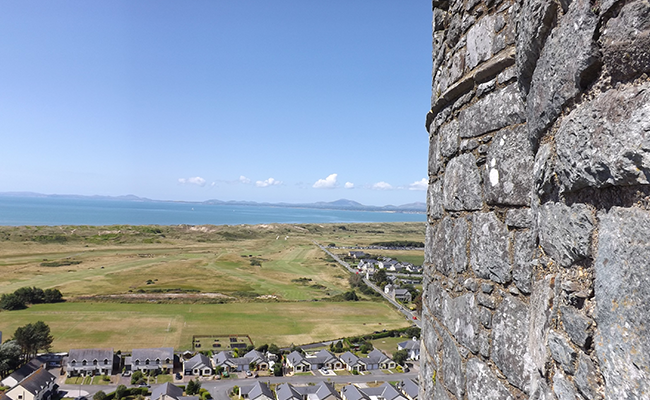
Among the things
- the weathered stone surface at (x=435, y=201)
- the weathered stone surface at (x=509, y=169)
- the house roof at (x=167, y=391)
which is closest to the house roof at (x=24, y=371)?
the house roof at (x=167, y=391)

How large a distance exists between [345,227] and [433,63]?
560 feet

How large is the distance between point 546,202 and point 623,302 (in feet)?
1.92

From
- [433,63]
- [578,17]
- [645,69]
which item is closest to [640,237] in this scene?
[645,69]

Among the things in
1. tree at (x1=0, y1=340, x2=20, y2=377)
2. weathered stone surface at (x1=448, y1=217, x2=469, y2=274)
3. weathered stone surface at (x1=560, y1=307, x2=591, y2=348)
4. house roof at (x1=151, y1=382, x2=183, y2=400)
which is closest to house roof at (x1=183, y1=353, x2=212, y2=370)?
house roof at (x1=151, y1=382, x2=183, y2=400)

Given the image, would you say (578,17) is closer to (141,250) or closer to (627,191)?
(627,191)

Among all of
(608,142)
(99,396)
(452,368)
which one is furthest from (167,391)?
(608,142)

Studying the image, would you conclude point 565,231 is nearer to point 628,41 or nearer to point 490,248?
point 628,41

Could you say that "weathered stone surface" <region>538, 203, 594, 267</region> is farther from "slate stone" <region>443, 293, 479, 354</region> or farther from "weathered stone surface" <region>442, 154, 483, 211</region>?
"slate stone" <region>443, 293, 479, 354</region>

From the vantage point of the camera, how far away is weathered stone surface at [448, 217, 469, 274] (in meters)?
2.70

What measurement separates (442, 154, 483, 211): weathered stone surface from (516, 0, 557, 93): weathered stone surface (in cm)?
78

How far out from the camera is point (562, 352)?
1499 mm

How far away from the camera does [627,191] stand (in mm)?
1245

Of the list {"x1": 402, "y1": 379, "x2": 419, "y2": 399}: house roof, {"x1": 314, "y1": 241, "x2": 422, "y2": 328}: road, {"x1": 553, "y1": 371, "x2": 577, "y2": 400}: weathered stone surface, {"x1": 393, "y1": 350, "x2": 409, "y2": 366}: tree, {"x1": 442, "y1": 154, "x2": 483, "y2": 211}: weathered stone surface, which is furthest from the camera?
{"x1": 314, "y1": 241, "x2": 422, "y2": 328}: road

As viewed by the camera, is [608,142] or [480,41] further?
[480,41]
